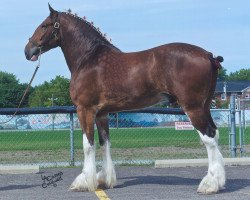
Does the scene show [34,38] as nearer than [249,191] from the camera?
No

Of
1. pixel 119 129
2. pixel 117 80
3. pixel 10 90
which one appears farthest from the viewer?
pixel 10 90

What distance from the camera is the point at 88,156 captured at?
9016 millimetres

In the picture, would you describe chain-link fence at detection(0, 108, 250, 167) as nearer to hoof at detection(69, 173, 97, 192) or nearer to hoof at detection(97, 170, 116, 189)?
hoof at detection(97, 170, 116, 189)

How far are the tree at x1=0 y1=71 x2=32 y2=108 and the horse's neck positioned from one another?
74074 mm

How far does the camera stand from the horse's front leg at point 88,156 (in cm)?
894

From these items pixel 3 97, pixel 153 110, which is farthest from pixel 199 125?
pixel 3 97

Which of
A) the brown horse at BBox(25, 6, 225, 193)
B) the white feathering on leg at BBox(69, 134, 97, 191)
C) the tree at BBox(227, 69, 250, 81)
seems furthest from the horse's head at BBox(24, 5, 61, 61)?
the tree at BBox(227, 69, 250, 81)

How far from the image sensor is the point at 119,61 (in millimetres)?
9047

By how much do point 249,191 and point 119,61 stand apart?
9.46ft

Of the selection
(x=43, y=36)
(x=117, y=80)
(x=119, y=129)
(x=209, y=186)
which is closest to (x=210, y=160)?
(x=209, y=186)

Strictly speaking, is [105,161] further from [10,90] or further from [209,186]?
A: [10,90]

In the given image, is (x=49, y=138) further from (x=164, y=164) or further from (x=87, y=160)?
(x=87, y=160)

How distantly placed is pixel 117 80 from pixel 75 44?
1189 mm

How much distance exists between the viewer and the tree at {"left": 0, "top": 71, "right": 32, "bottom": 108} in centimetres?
8634
